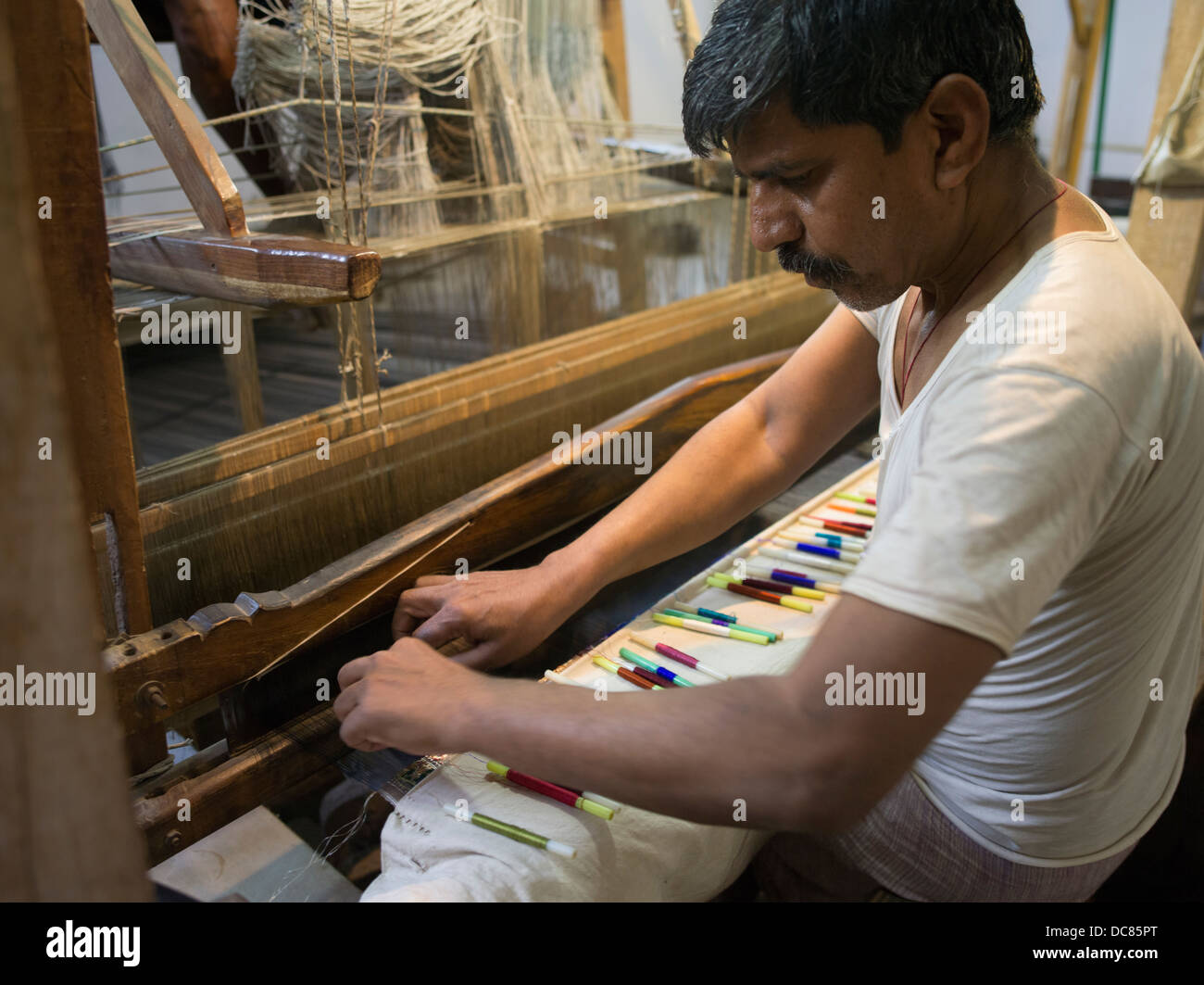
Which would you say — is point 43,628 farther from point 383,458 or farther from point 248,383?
point 248,383

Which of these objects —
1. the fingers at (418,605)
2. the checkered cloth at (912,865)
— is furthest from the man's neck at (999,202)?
the fingers at (418,605)

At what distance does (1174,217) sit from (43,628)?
2.71 metres

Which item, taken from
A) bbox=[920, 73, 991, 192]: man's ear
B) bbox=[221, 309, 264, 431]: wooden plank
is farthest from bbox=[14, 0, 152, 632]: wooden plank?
bbox=[221, 309, 264, 431]: wooden plank

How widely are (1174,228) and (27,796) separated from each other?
2.73m

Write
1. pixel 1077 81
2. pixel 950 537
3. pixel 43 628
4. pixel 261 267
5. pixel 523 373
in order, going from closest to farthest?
pixel 43 628
pixel 950 537
pixel 261 267
pixel 523 373
pixel 1077 81

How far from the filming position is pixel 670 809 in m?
0.74

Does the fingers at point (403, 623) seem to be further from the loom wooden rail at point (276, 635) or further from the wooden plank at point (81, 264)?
the wooden plank at point (81, 264)

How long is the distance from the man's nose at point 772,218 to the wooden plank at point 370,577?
60 centimetres

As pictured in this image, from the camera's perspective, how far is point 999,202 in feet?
2.87

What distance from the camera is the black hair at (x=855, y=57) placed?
2.44 ft

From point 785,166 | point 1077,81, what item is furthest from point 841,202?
point 1077,81

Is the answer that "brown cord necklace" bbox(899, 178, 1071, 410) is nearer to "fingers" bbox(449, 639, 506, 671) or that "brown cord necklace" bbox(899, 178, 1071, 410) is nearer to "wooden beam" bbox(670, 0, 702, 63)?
"fingers" bbox(449, 639, 506, 671)

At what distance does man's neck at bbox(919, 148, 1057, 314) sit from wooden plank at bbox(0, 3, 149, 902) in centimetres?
76
